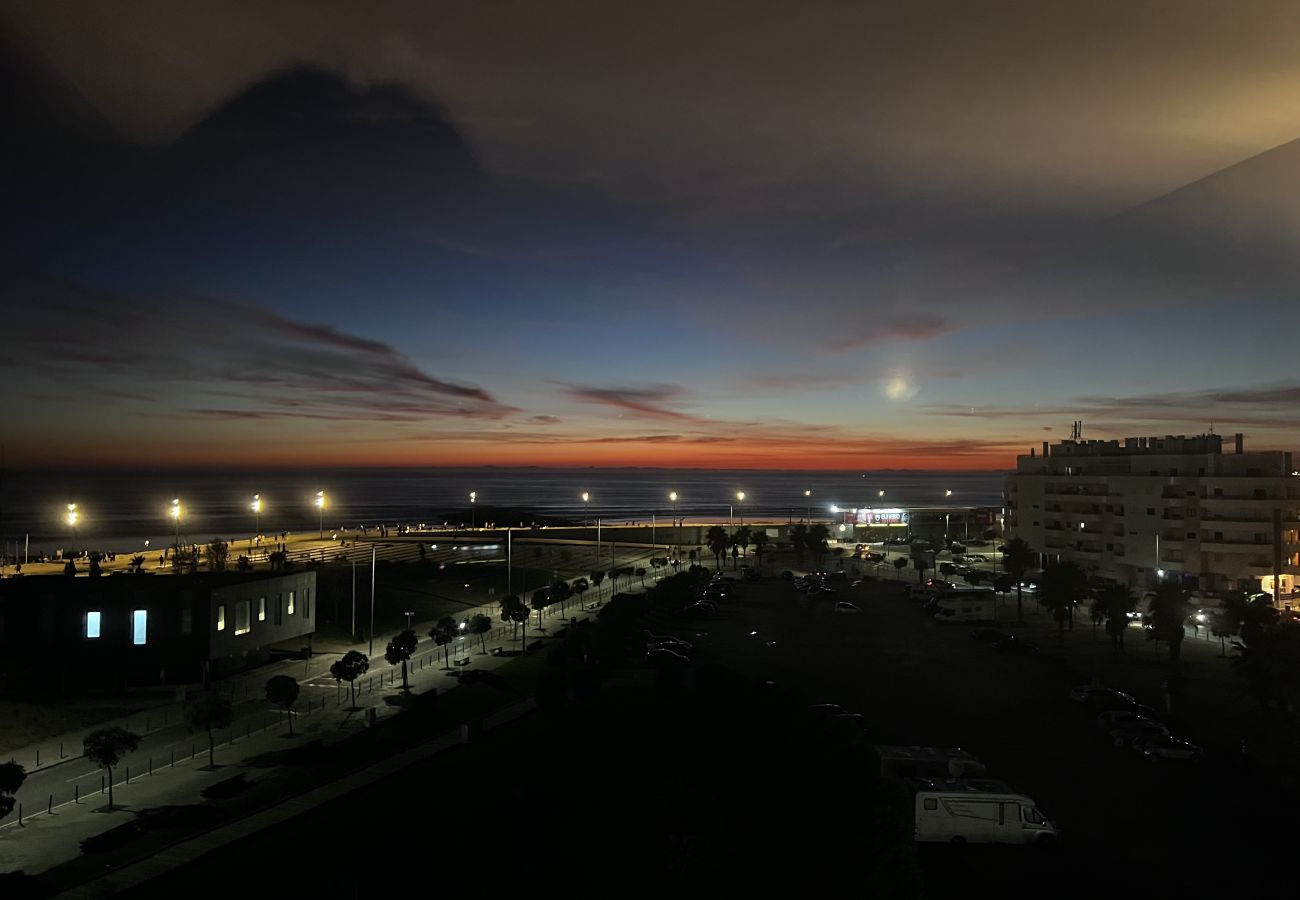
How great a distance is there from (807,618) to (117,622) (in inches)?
1169

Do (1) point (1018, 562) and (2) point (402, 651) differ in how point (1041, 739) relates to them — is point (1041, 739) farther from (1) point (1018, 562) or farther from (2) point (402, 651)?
(1) point (1018, 562)

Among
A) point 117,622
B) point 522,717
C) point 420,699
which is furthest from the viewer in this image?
point 117,622

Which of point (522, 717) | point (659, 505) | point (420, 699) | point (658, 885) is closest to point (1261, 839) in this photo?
point (658, 885)

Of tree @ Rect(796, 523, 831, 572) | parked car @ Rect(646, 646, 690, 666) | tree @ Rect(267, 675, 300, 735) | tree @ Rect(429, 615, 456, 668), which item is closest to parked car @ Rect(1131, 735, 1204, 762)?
parked car @ Rect(646, 646, 690, 666)

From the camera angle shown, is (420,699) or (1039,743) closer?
(1039,743)

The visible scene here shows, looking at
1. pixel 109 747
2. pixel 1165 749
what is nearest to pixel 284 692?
pixel 109 747

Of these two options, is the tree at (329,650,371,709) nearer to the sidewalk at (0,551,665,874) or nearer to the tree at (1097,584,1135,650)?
the sidewalk at (0,551,665,874)

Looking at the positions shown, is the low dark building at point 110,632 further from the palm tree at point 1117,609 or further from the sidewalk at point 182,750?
the palm tree at point 1117,609

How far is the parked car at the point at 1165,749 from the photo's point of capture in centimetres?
1900

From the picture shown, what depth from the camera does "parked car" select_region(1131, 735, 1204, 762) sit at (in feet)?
62.3

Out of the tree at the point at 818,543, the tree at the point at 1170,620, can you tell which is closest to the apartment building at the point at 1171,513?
the tree at the point at 818,543

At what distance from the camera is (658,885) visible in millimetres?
12477

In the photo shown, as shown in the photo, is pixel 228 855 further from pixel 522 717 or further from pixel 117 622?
pixel 117 622

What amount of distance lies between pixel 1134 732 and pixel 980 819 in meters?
8.12
